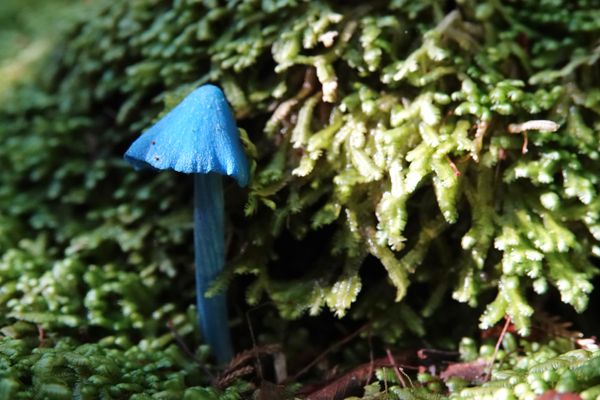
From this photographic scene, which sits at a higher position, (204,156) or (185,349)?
(204,156)

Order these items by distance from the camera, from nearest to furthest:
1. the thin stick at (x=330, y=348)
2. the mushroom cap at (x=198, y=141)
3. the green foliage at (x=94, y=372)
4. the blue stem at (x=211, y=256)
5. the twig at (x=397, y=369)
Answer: the green foliage at (x=94, y=372)
the mushroom cap at (x=198, y=141)
the twig at (x=397, y=369)
the blue stem at (x=211, y=256)
the thin stick at (x=330, y=348)

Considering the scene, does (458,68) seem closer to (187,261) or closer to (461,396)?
(461,396)

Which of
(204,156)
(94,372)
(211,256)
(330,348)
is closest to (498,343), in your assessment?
(330,348)

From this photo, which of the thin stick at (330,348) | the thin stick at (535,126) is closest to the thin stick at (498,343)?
the thin stick at (330,348)

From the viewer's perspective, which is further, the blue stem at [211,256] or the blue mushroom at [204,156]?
the blue stem at [211,256]

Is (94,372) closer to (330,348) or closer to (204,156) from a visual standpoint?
(204,156)

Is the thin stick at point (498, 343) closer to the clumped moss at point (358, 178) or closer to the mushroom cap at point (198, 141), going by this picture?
the clumped moss at point (358, 178)

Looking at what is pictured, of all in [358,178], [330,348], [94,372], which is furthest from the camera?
[330,348]
